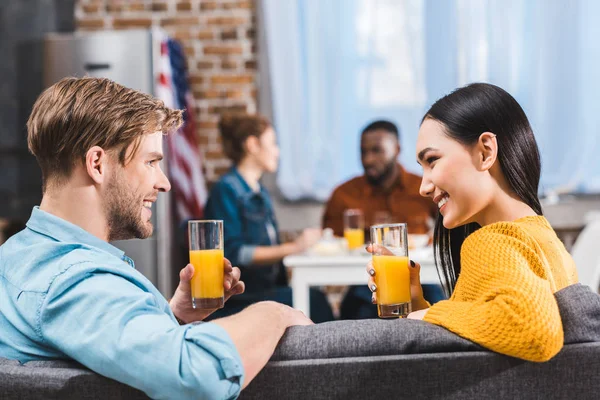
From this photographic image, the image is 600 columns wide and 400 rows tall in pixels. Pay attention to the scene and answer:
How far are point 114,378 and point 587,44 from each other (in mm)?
4192

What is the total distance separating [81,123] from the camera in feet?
3.67

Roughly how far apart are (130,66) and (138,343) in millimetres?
3284

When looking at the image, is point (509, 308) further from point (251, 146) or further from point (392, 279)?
point (251, 146)

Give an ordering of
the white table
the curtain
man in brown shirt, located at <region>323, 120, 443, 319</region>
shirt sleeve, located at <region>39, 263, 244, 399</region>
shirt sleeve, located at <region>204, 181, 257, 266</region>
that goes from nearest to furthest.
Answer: shirt sleeve, located at <region>39, 263, 244, 399</region> → the white table → shirt sleeve, located at <region>204, 181, 257, 266</region> → man in brown shirt, located at <region>323, 120, 443, 319</region> → the curtain

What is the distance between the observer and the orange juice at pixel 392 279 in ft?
4.75

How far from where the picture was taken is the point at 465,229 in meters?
1.51

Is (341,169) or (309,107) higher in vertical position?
(309,107)

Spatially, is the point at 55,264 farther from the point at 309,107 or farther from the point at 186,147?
the point at 309,107

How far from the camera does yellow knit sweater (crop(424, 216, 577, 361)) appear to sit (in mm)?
917

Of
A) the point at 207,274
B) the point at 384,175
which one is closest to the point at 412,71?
the point at 384,175

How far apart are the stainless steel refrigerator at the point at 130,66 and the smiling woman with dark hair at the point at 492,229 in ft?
8.45

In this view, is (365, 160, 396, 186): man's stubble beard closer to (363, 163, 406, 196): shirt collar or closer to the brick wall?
(363, 163, 406, 196): shirt collar

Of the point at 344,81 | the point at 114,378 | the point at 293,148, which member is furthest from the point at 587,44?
the point at 114,378

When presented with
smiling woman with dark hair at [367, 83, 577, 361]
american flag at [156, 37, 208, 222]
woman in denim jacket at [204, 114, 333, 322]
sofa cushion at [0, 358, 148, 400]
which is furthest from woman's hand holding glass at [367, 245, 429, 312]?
american flag at [156, 37, 208, 222]
